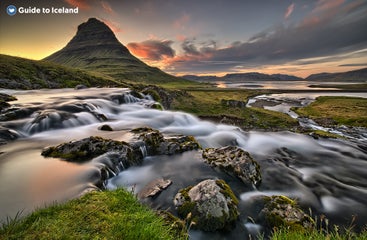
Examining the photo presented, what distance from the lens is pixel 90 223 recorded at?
509 cm

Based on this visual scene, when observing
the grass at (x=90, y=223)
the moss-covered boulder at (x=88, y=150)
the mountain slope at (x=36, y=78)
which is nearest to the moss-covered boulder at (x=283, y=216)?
the grass at (x=90, y=223)

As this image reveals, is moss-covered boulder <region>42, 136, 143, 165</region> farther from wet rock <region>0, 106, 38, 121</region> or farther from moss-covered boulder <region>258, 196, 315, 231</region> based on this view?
wet rock <region>0, 106, 38, 121</region>

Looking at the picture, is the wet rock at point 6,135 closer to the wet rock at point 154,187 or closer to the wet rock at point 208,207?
the wet rock at point 154,187

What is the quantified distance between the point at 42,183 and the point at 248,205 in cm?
1073

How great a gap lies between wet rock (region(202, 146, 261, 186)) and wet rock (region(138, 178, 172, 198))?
12.9 ft

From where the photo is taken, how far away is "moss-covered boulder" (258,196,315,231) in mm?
8500

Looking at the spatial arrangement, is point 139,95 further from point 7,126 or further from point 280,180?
point 280,180

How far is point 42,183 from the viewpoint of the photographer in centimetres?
973

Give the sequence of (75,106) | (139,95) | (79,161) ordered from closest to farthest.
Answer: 1. (79,161)
2. (75,106)
3. (139,95)

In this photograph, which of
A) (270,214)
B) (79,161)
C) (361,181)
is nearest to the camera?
(270,214)

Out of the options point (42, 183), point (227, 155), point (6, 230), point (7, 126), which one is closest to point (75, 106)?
point (7, 126)

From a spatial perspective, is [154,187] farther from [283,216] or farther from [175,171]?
[283,216]

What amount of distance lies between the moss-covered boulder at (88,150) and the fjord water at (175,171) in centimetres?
63

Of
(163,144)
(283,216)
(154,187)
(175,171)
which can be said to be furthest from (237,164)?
(163,144)
